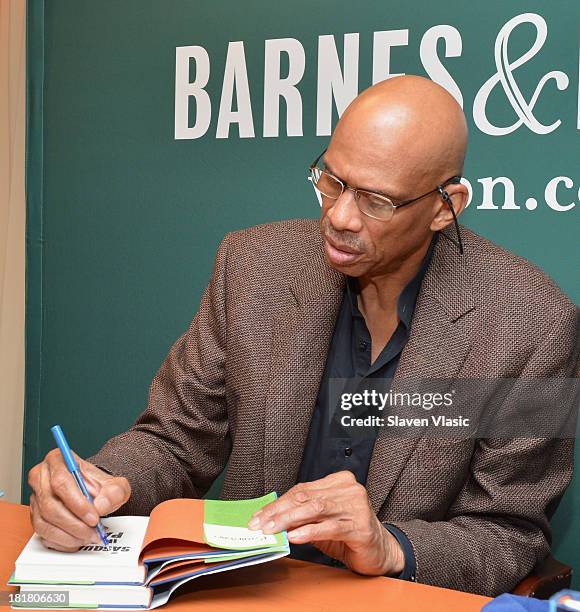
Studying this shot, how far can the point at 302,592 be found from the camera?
1427mm

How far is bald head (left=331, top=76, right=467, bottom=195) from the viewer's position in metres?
1.89

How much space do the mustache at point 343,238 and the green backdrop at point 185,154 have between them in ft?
3.28

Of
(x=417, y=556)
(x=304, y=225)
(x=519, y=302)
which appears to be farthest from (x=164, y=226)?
(x=417, y=556)

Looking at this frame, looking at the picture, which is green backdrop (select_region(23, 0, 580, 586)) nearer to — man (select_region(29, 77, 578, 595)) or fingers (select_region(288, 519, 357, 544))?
A: man (select_region(29, 77, 578, 595))

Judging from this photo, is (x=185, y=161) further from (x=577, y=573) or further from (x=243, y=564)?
(x=243, y=564)

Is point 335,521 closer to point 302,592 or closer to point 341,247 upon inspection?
point 302,592

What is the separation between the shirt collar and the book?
80 cm

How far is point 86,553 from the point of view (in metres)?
1.42

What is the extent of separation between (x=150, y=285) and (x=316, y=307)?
1365mm

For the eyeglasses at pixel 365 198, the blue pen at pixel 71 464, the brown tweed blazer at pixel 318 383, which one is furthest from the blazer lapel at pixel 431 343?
the blue pen at pixel 71 464

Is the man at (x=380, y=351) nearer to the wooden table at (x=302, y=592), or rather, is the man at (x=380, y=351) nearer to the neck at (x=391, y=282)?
the neck at (x=391, y=282)

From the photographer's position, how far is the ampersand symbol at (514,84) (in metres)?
2.71

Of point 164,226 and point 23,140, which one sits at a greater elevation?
point 23,140

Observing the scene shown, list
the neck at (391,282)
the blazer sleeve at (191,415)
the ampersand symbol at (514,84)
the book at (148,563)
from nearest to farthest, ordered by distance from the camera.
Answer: the book at (148,563) → the blazer sleeve at (191,415) → the neck at (391,282) → the ampersand symbol at (514,84)
